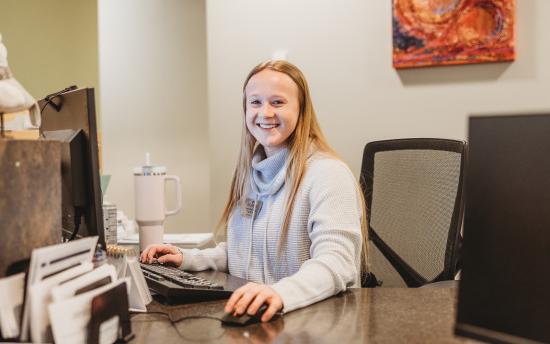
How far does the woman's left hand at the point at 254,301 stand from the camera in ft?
3.28

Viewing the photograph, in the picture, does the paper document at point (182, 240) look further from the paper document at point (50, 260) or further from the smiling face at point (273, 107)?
the paper document at point (50, 260)

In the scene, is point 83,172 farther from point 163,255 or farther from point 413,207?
point 413,207

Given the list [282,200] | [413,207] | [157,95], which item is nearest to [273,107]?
[282,200]

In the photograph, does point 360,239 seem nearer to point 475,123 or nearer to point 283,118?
point 283,118

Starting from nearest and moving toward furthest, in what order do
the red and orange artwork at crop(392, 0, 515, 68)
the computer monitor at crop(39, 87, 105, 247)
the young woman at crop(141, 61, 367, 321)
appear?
the computer monitor at crop(39, 87, 105, 247), the young woman at crop(141, 61, 367, 321), the red and orange artwork at crop(392, 0, 515, 68)

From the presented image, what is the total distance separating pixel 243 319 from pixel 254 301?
1.8 inches

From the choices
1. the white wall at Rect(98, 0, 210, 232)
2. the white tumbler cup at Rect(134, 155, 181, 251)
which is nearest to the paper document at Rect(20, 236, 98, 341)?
the white tumbler cup at Rect(134, 155, 181, 251)

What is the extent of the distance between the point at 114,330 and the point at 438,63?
182cm

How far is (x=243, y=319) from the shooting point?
0.98 metres

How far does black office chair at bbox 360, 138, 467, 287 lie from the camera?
179cm

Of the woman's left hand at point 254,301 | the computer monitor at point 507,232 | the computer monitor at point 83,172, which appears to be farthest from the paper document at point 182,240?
the computer monitor at point 507,232

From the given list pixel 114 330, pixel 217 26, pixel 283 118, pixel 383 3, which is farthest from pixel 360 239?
pixel 217 26

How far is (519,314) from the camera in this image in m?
0.58

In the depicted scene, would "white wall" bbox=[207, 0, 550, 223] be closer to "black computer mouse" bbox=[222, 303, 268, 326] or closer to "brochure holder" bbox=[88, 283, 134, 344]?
"black computer mouse" bbox=[222, 303, 268, 326]
